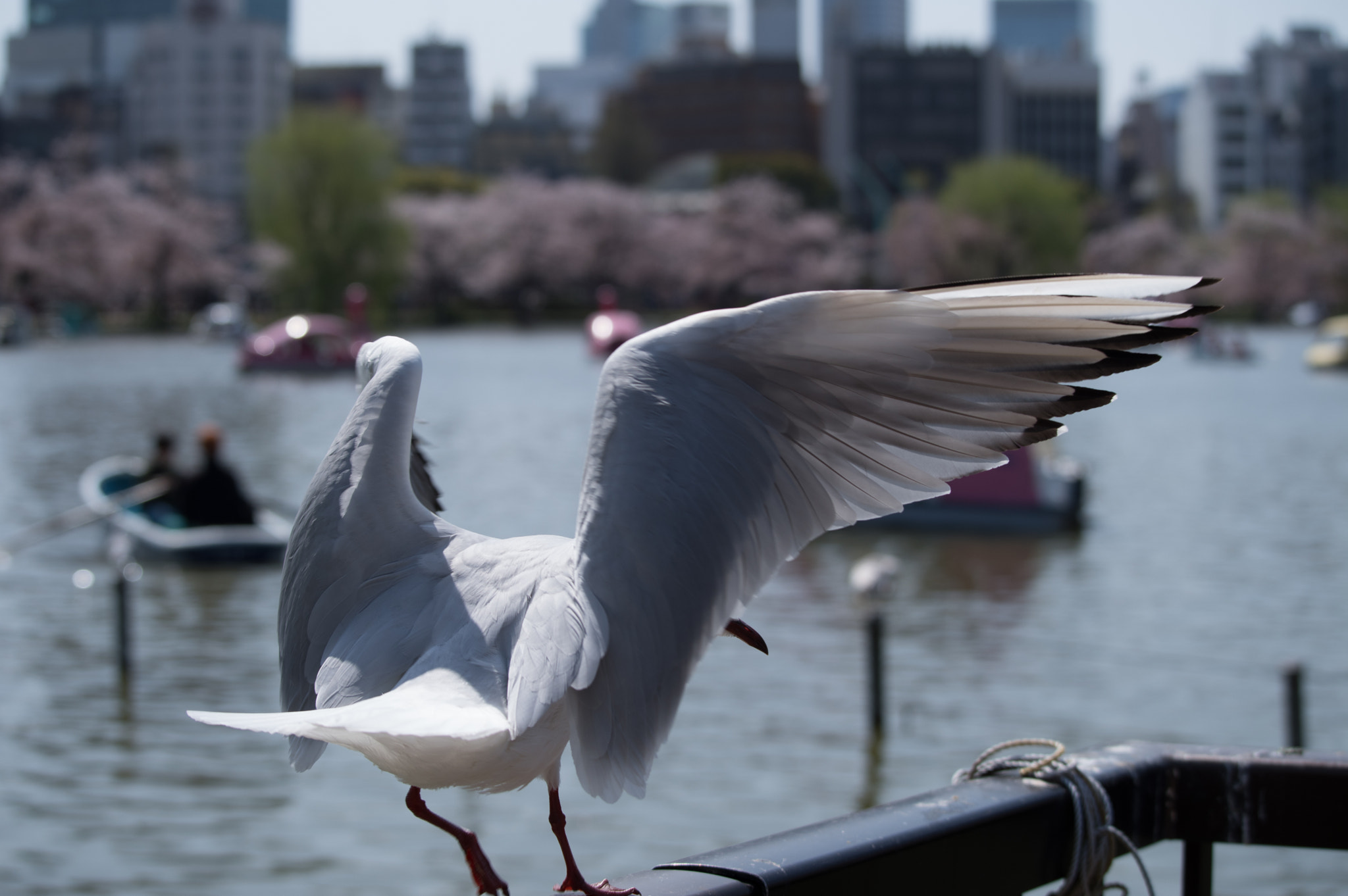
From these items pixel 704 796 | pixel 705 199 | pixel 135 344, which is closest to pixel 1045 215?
pixel 705 199

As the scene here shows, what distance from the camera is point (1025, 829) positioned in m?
1.86

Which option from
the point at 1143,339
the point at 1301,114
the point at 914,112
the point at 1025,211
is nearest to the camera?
the point at 1143,339

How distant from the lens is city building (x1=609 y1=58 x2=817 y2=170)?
4407 inches

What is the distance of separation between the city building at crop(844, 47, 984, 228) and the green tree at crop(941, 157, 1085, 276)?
3337cm

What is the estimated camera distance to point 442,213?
72125mm

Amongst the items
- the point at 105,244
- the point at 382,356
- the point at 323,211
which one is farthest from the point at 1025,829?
the point at 105,244

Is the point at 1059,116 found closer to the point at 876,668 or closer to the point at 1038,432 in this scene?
the point at 876,668

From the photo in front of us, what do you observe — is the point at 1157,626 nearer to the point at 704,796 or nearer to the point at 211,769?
the point at 704,796

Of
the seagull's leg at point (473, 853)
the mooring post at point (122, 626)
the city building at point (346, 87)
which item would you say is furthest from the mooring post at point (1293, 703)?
the city building at point (346, 87)

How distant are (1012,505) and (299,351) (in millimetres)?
24155

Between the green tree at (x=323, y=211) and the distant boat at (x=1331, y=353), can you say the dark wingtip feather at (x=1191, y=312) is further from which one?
the green tree at (x=323, y=211)

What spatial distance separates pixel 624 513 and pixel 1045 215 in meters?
70.3

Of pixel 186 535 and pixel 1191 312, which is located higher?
pixel 1191 312

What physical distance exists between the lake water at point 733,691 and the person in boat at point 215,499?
57cm
